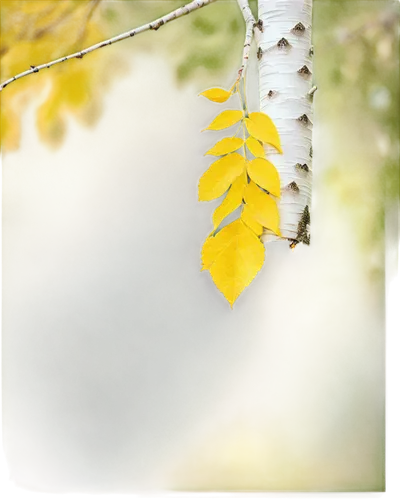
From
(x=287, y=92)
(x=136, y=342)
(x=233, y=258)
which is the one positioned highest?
(x=287, y=92)

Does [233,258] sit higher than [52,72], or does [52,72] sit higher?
[52,72]

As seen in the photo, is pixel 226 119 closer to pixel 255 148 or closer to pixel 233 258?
pixel 255 148

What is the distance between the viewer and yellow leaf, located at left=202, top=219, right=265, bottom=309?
0.78 meters

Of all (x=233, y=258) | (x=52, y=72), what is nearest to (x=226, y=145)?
(x=233, y=258)

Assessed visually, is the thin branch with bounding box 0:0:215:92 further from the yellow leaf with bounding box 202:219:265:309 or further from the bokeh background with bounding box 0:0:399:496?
the yellow leaf with bounding box 202:219:265:309

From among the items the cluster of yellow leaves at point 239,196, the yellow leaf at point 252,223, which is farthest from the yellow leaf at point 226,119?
the yellow leaf at point 252,223

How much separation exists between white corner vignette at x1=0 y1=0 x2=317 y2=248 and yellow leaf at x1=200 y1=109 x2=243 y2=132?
0.04 metres

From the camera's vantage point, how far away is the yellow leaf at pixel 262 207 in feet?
2.52

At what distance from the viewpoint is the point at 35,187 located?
0.83 m

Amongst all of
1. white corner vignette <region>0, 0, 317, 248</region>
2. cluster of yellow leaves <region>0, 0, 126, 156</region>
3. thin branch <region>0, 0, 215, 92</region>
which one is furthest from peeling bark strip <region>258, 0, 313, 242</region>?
cluster of yellow leaves <region>0, 0, 126, 156</region>

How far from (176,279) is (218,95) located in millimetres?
278

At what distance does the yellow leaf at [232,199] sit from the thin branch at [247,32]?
0.51ft

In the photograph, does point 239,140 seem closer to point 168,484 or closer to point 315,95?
point 315,95

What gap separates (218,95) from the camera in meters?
0.80
